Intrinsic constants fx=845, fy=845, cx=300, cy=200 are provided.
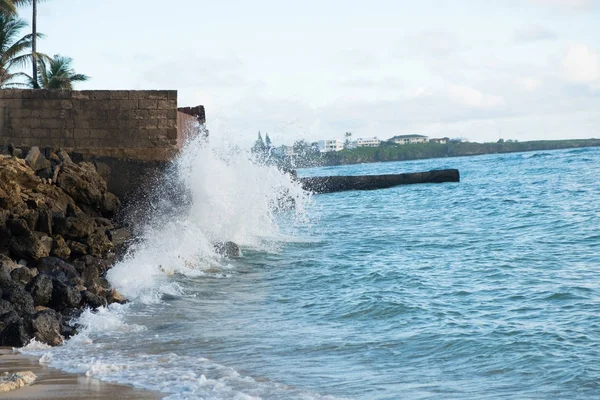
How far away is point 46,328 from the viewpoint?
24.2 ft

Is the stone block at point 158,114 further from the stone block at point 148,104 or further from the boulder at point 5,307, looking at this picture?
the boulder at point 5,307

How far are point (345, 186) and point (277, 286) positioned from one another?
96.3 feet

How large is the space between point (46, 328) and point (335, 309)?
3.06 m

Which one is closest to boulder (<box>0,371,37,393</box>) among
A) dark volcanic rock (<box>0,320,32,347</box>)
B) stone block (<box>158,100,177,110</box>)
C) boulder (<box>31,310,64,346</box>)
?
dark volcanic rock (<box>0,320,32,347</box>)

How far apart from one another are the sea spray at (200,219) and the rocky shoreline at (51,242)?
423 millimetres

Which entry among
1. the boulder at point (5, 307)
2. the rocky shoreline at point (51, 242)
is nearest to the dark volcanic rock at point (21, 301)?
the rocky shoreline at point (51, 242)

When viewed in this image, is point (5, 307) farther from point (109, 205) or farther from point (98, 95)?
point (98, 95)

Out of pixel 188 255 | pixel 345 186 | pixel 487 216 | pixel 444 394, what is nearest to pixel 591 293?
pixel 444 394

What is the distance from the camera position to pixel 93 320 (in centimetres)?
809

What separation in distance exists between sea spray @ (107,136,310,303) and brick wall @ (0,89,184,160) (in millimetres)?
655

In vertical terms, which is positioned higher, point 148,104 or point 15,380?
point 148,104

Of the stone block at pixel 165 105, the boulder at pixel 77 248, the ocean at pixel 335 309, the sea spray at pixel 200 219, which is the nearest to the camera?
the ocean at pixel 335 309

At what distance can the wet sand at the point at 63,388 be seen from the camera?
5453 millimetres

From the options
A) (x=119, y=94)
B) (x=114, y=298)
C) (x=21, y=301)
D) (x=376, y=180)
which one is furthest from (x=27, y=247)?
(x=376, y=180)
